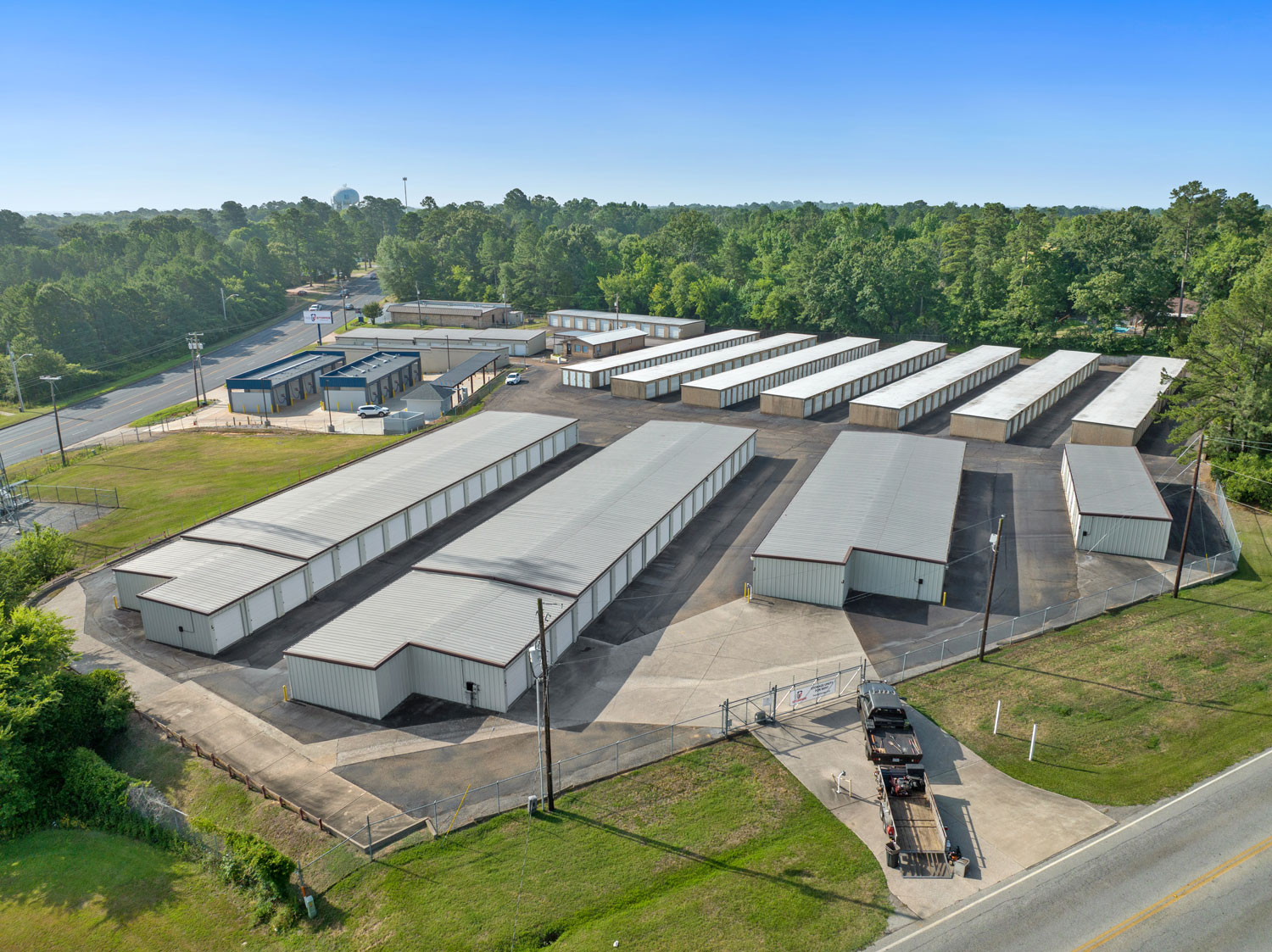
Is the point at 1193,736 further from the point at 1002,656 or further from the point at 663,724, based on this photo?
the point at 663,724

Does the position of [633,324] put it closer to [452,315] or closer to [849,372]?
[452,315]

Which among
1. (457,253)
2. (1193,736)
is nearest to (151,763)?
(1193,736)

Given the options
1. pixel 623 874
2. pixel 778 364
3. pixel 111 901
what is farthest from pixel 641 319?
pixel 111 901

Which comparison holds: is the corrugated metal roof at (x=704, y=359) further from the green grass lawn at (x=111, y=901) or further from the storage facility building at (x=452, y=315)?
the green grass lawn at (x=111, y=901)

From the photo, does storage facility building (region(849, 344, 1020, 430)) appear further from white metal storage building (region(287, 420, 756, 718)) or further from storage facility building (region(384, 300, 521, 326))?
storage facility building (region(384, 300, 521, 326))

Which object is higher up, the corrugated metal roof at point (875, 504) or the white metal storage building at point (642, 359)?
the white metal storage building at point (642, 359)

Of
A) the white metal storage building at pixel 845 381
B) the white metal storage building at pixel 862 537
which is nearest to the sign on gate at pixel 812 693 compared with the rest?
the white metal storage building at pixel 862 537

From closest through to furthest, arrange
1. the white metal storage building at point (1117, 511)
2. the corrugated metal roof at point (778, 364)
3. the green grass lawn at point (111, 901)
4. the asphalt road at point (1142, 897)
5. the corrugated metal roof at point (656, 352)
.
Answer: the asphalt road at point (1142, 897)
the green grass lawn at point (111, 901)
the white metal storage building at point (1117, 511)
the corrugated metal roof at point (778, 364)
the corrugated metal roof at point (656, 352)
